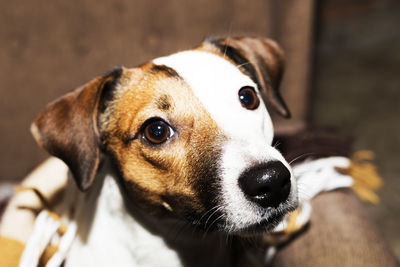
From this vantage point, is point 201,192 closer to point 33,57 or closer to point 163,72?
point 163,72

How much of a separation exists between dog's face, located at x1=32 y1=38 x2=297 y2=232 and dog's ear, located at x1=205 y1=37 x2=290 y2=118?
0.09 meters

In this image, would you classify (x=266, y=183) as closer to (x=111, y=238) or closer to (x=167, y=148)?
(x=167, y=148)

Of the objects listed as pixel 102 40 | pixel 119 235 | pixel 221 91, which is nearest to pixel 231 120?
pixel 221 91

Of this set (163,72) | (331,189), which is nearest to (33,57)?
(163,72)

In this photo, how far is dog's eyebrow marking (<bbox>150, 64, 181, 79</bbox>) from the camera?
4.06ft

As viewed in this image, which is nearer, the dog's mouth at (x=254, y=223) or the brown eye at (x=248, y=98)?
the dog's mouth at (x=254, y=223)

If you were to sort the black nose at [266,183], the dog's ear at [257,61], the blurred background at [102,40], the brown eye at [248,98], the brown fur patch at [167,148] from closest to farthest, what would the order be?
the black nose at [266,183], the brown fur patch at [167,148], the brown eye at [248,98], the dog's ear at [257,61], the blurred background at [102,40]

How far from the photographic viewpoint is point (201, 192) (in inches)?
45.4

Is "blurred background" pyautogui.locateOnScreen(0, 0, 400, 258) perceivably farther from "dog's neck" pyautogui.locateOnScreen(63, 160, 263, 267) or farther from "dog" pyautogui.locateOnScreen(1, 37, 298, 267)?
"dog's neck" pyautogui.locateOnScreen(63, 160, 263, 267)

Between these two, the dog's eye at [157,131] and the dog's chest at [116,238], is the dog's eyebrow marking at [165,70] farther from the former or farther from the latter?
the dog's chest at [116,238]

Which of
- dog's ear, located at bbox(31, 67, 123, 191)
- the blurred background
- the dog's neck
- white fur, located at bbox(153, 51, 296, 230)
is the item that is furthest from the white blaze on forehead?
the blurred background

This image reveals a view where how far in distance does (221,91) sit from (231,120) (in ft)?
0.33

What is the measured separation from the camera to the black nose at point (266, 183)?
1.01m

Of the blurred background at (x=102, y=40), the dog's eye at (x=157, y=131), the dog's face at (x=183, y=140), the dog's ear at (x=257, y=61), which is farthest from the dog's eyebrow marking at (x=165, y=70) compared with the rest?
the blurred background at (x=102, y=40)
